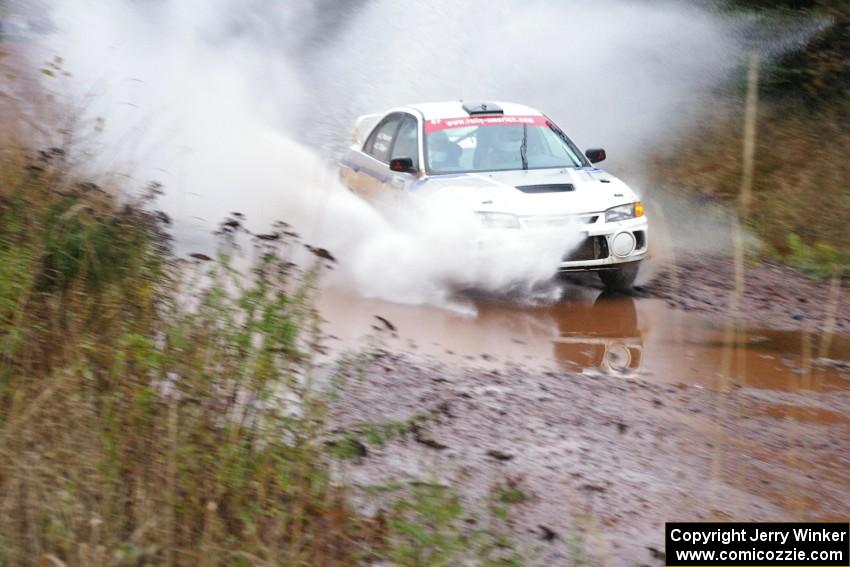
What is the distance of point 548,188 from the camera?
9523mm

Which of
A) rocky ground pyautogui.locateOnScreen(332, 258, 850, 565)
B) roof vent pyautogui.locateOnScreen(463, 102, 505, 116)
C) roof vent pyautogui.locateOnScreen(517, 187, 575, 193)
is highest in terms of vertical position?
roof vent pyautogui.locateOnScreen(463, 102, 505, 116)

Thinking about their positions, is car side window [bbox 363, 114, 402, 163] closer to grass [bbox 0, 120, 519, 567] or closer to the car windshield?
the car windshield

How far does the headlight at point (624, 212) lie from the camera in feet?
30.5

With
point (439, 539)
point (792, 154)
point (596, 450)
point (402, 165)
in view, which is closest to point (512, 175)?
point (402, 165)

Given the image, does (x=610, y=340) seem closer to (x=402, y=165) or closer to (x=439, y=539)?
(x=402, y=165)

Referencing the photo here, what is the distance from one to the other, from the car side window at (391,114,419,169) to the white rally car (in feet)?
0.04

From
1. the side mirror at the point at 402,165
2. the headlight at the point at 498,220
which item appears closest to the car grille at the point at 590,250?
the headlight at the point at 498,220

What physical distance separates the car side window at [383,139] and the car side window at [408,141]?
4.8 inches

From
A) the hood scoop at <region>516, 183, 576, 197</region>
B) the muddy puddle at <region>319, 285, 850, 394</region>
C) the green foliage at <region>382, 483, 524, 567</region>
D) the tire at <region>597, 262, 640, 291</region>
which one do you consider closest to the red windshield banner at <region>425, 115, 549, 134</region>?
the hood scoop at <region>516, 183, 576, 197</region>

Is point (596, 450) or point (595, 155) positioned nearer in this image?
point (596, 450)

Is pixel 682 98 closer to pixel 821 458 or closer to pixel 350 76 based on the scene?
pixel 350 76

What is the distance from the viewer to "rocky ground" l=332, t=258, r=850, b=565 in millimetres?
4727

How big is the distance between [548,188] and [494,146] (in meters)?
0.99

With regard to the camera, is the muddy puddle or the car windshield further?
the car windshield
